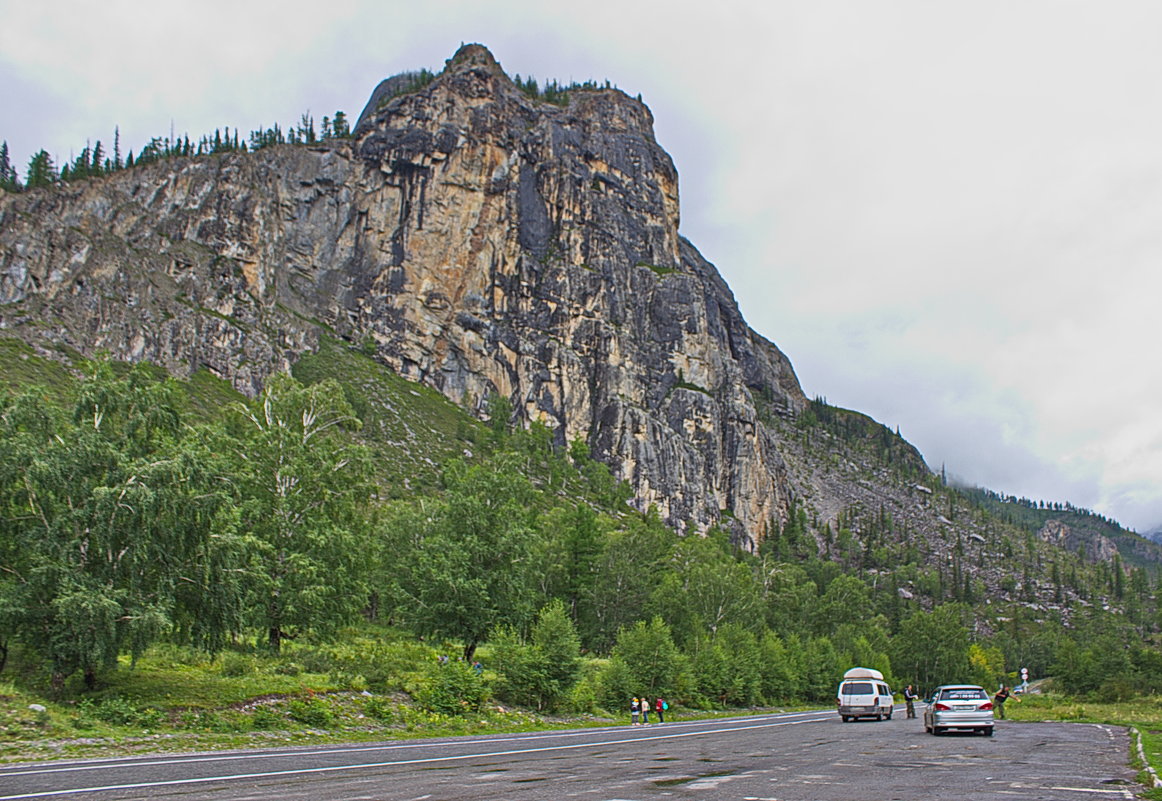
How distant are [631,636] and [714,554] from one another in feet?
178

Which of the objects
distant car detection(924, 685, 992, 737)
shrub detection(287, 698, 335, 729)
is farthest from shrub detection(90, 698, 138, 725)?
distant car detection(924, 685, 992, 737)

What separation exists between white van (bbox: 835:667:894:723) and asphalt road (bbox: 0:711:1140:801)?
17.4 meters

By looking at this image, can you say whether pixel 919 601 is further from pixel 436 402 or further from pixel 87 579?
pixel 87 579

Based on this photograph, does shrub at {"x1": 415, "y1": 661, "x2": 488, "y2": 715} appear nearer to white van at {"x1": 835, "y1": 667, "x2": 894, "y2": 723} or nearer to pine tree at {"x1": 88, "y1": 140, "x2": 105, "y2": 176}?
white van at {"x1": 835, "y1": 667, "x2": 894, "y2": 723}

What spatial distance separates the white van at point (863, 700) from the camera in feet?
128

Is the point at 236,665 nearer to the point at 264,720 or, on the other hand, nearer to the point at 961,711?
the point at 264,720

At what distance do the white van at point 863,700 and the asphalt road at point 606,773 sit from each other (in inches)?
687

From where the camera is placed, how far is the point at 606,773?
1410cm

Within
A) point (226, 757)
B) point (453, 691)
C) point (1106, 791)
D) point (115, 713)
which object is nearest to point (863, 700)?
point (453, 691)

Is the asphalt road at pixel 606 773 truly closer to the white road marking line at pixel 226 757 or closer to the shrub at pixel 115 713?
the white road marking line at pixel 226 757

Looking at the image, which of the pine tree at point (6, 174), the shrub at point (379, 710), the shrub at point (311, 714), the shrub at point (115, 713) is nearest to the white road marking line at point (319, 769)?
the shrub at point (311, 714)

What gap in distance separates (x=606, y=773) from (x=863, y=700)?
29.9 m

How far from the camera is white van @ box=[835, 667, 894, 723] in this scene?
3906 cm

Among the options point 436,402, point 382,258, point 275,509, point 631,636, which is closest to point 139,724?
point 275,509
